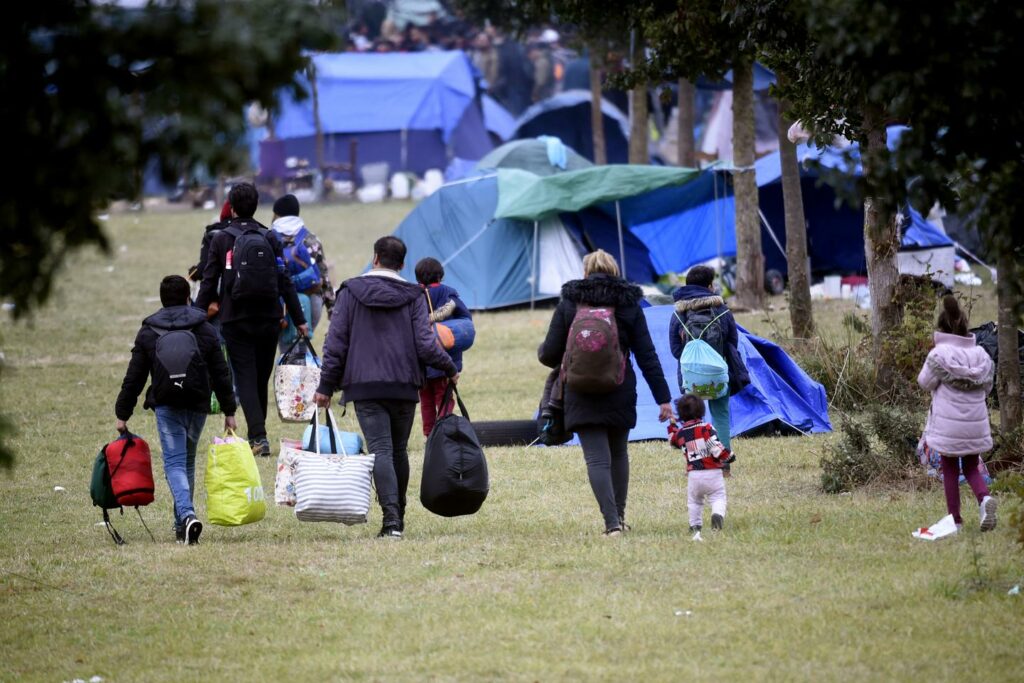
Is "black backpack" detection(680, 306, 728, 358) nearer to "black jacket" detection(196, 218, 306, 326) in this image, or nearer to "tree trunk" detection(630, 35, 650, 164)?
"black jacket" detection(196, 218, 306, 326)

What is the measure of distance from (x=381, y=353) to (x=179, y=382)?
1.12 meters

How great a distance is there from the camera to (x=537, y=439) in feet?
36.1

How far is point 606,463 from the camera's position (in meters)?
7.55

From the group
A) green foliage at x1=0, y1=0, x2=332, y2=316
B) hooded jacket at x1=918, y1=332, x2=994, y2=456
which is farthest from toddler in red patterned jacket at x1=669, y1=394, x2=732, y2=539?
green foliage at x1=0, y1=0, x2=332, y2=316

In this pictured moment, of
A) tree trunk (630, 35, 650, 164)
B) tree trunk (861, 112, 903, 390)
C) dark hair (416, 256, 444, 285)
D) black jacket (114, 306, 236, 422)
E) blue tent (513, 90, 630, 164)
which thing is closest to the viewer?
black jacket (114, 306, 236, 422)

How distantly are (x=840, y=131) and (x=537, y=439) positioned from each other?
340cm

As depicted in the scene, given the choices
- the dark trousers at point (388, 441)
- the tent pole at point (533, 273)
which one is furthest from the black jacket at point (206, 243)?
the tent pole at point (533, 273)

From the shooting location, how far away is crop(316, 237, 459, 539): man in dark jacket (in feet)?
24.9

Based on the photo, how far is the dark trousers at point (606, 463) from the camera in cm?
755

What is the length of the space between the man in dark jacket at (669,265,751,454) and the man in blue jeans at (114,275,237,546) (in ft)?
11.2

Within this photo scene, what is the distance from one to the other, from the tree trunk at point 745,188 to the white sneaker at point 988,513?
32.5 ft

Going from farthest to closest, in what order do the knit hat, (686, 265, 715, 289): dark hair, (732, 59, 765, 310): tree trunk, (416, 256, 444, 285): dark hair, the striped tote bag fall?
(732, 59, 765, 310): tree trunk < the knit hat < (686, 265, 715, 289): dark hair < (416, 256, 444, 285): dark hair < the striped tote bag

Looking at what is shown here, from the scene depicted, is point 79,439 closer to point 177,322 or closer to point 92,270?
point 177,322

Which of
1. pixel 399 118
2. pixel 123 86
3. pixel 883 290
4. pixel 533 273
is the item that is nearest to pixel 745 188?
pixel 533 273
